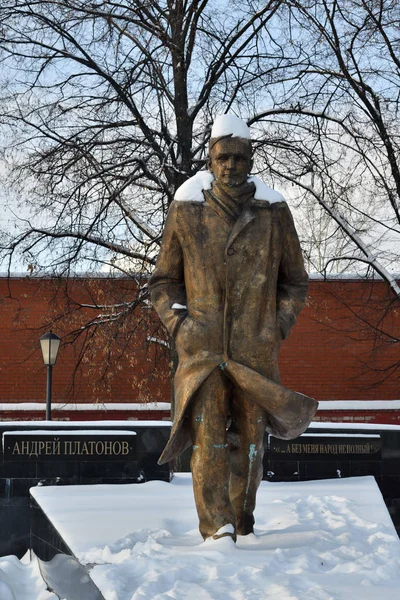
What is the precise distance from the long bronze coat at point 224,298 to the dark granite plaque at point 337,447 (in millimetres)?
4273

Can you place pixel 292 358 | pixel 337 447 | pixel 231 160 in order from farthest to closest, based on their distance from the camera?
pixel 292 358
pixel 337 447
pixel 231 160

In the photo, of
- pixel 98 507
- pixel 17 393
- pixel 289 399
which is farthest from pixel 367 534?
pixel 17 393

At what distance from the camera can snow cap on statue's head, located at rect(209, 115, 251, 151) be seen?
5.77 metres

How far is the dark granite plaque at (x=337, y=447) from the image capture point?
9.96 meters

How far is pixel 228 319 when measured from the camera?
5.61 metres

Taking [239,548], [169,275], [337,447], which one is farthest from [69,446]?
[239,548]

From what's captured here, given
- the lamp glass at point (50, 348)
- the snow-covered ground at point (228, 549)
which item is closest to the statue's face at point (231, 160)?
the snow-covered ground at point (228, 549)

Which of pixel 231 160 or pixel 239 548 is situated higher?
pixel 231 160

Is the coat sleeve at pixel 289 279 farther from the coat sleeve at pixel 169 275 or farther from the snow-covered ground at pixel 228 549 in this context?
the snow-covered ground at pixel 228 549

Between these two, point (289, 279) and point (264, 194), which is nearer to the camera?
point (264, 194)

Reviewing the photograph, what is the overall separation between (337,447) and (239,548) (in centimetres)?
488

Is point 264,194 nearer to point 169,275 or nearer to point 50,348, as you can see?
point 169,275

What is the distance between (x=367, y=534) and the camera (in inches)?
228

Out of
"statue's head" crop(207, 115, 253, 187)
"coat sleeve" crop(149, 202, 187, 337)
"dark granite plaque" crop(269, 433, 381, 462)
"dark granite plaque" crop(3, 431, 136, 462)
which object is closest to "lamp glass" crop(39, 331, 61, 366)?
"dark granite plaque" crop(3, 431, 136, 462)
